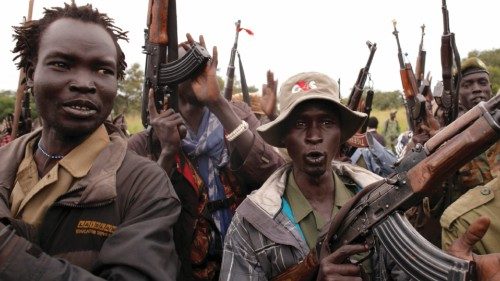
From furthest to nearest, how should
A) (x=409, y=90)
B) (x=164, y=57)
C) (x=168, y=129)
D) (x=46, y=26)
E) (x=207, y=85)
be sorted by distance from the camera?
(x=409, y=90) → (x=164, y=57) → (x=207, y=85) → (x=168, y=129) → (x=46, y=26)

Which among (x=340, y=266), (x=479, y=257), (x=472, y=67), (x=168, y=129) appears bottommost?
(x=340, y=266)

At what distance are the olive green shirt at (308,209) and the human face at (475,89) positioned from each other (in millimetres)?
2933

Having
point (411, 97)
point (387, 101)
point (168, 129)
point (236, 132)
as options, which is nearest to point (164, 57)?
point (168, 129)

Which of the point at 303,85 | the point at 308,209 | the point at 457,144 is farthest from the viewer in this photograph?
the point at 303,85

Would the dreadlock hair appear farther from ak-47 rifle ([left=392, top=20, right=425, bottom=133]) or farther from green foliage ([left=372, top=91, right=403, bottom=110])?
green foliage ([left=372, top=91, right=403, bottom=110])

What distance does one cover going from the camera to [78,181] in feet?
6.25

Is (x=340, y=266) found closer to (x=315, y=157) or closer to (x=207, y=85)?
(x=315, y=157)

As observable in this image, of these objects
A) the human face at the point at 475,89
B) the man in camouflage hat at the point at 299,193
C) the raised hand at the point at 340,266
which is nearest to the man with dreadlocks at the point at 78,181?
the man in camouflage hat at the point at 299,193

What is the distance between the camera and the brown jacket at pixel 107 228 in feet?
5.49

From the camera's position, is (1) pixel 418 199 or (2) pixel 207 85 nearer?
(1) pixel 418 199

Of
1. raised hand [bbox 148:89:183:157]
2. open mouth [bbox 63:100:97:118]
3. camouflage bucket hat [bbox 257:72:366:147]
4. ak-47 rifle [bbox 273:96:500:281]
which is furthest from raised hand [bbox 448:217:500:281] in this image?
raised hand [bbox 148:89:183:157]

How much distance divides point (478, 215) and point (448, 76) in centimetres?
263

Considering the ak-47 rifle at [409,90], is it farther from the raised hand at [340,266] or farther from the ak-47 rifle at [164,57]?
the raised hand at [340,266]

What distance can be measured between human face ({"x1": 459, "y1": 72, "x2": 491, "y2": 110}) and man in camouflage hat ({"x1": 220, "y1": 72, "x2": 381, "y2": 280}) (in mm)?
2655
